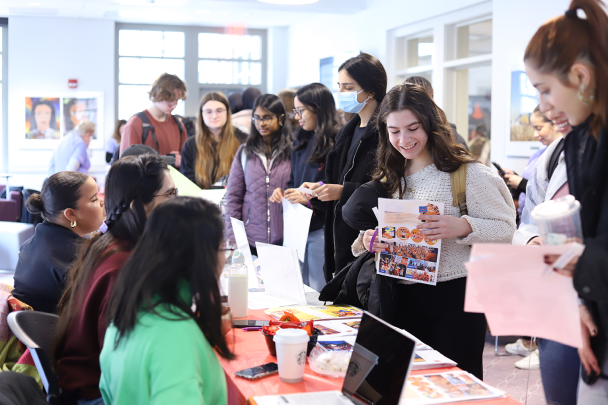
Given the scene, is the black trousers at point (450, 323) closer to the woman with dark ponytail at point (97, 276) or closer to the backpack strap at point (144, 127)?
the woman with dark ponytail at point (97, 276)

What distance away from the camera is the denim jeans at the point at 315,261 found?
132 inches

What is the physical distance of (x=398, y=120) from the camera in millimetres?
1997

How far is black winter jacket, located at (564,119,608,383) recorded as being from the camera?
1.07 meters

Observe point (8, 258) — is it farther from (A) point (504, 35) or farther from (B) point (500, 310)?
(B) point (500, 310)

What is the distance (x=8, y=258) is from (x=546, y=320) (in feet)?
22.0

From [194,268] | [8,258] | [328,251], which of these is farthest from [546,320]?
[8,258]

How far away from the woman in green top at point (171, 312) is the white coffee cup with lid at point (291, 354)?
24 cm

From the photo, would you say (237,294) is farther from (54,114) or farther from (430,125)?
(54,114)

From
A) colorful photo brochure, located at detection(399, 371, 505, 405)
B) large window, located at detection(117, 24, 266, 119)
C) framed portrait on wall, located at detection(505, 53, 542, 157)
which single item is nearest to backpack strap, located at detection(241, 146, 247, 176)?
colorful photo brochure, located at detection(399, 371, 505, 405)

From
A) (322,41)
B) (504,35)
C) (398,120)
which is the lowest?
(398,120)

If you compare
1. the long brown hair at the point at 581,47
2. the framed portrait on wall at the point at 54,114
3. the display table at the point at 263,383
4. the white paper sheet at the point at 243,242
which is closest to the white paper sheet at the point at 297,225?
the white paper sheet at the point at 243,242

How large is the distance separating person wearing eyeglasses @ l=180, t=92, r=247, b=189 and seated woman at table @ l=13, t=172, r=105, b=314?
5.62 ft

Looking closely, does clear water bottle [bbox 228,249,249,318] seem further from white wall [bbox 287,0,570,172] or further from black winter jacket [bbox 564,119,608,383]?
white wall [bbox 287,0,570,172]

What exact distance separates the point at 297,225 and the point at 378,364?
1744 millimetres
